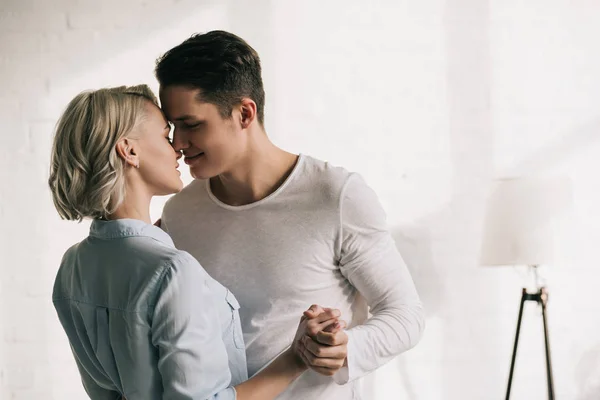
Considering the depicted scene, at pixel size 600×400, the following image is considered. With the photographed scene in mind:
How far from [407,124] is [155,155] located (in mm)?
1855

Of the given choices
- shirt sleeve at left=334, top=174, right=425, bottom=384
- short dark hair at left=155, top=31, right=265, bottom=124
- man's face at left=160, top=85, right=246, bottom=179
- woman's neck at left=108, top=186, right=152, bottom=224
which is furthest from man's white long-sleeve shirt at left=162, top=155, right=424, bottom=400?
woman's neck at left=108, top=186, right=152, bottom=224

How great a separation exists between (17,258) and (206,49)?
6.03 feet

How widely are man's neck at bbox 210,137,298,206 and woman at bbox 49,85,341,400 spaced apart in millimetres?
368

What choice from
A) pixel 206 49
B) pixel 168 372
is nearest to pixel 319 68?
pixel 206 49

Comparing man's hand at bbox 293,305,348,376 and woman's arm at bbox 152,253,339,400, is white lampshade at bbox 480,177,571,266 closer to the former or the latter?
man's hand at bbox 293,305,348,376

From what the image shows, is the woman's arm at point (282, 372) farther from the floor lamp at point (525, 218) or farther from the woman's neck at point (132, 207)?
the floor lamp at point (525, 218)

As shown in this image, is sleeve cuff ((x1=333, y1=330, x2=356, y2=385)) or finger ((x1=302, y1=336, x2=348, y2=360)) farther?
sleeve cuff ((x1=333, y1=330, x2=356, y2=385))

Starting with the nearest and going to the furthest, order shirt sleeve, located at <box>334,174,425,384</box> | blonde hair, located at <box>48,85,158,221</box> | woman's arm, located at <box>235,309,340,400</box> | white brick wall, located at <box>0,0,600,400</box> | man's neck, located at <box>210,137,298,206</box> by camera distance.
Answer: blonde hair, located at <box>48,85,158,221</box> < woman's arm, located at <box>235,309,340,400</box> < shirt sleeve, located at <box>334,174,425,384</box> < man's neck, located at <box>210,137,298,206</box> < white brick wall, located at <box>0,0,600,400</box>

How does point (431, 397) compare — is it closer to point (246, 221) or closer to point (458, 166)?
point (458, 166)

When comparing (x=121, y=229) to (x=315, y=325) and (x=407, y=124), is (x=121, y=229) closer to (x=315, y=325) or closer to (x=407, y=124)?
(x=315, y=325)

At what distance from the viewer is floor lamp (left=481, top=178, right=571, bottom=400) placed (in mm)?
2713

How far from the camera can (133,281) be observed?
139 cm

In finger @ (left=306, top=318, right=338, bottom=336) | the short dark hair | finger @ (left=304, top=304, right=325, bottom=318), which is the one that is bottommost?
finger @ (left=306, top=318, right=338, bottom=336)

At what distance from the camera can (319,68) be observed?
10.5 feet
